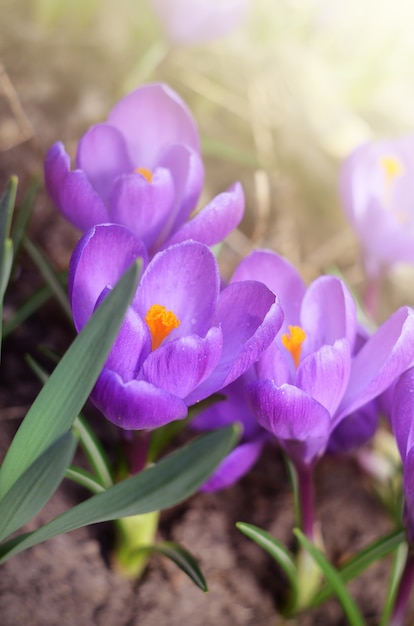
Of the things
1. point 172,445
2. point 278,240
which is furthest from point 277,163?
point 172,445

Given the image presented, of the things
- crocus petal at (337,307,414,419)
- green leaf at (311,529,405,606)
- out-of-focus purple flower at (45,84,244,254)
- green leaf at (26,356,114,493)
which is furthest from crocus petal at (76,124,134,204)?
green leaf at (311,529,405,606)

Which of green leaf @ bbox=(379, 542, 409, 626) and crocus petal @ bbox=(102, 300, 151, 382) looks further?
green leaf @ bbox=(379, 542, 409, 626)

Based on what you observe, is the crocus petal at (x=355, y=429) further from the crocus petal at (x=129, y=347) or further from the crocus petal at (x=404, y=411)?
the crocus petal at (x=129, y=347)

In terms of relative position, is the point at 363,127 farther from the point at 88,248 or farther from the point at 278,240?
the point at 88,248

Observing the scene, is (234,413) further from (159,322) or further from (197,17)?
(197,17)

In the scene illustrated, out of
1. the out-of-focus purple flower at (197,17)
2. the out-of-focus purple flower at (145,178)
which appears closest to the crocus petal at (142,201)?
the out-of-focus purple flower at (145,178)

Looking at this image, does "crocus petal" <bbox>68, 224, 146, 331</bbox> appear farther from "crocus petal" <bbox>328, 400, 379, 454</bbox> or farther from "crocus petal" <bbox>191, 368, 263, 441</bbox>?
"crocus petal" <bbox>328, 400, 379, 454</bbox>
